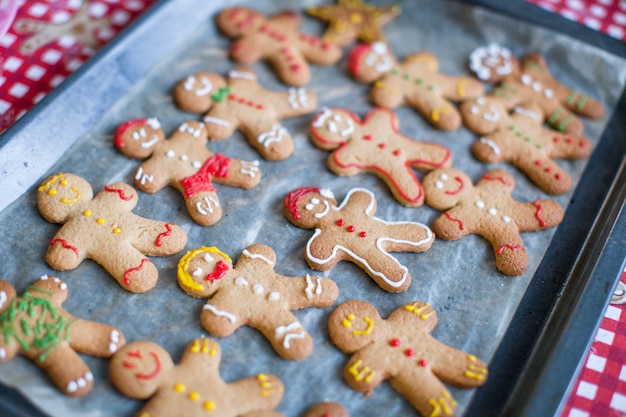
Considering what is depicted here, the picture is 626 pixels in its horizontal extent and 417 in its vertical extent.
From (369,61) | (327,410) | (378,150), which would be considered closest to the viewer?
(327,410)

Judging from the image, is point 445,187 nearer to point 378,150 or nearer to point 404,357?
point 378,150

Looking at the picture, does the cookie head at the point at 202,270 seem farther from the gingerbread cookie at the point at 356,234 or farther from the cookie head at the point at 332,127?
the cookie head at the point at 332,127

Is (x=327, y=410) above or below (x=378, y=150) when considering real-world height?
below

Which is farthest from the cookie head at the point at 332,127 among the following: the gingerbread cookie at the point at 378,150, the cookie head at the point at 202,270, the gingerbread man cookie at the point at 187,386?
the gingerbread man cookie at the point at 187,386

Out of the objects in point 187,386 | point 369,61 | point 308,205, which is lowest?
point 187,386

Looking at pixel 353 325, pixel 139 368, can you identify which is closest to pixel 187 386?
pixel 139 368
